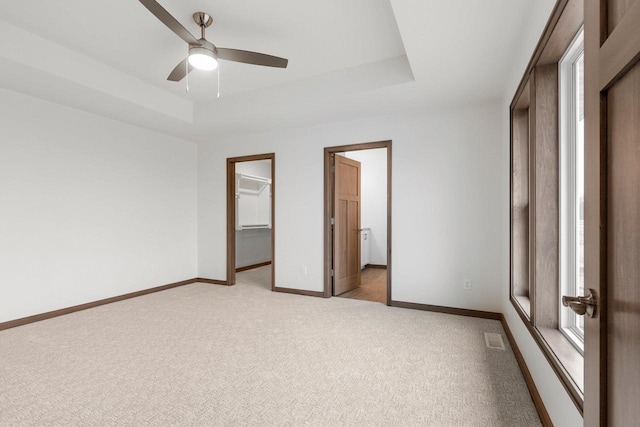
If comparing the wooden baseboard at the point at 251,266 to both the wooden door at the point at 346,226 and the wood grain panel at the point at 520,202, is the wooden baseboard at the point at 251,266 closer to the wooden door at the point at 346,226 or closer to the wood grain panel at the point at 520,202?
the wooden door at the point at 346,226

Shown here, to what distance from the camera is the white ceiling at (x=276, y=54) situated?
2.34 meters

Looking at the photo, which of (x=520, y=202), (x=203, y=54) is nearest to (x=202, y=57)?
(x=203, y=54)

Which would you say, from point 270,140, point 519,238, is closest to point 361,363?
point 519,238

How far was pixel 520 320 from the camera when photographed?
2.41 metres

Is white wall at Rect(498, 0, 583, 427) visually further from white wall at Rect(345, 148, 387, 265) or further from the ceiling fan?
white wall at Rect(345, 148, 387, 265)

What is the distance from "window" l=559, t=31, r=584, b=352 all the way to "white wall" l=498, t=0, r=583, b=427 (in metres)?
0.24

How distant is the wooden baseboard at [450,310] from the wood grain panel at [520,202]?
0.84 meters

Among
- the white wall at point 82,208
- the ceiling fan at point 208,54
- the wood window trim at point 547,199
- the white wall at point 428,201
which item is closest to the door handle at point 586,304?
the wood window trim at point 547,199

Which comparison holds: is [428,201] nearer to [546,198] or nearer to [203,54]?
[546,198]

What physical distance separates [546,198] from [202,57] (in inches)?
98.7

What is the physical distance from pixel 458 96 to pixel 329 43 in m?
1.47

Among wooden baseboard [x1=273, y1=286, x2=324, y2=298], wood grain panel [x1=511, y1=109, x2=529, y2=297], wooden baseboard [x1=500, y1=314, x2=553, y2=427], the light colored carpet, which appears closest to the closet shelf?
wooden baseboard [x1=273, y1=286, x2=324, y2=298]

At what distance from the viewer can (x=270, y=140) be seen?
4.74m

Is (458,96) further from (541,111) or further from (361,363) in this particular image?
(361,363)
